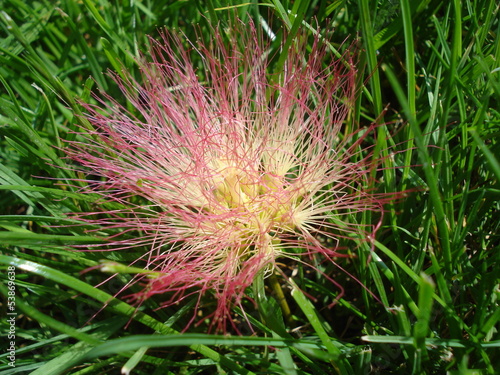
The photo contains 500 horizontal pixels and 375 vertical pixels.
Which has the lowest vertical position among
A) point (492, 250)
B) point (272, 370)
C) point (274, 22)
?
point (492, 250)

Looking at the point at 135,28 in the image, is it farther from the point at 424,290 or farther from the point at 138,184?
the point at 424,290

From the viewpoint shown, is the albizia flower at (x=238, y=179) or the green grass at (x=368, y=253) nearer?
the green grass at (x=368, y=253)

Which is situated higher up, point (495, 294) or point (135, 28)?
point (135, 28)

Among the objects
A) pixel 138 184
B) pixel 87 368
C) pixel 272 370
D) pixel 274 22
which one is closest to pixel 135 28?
pixel 274 22

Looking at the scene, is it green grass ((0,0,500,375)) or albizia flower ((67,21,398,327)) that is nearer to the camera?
green grass ((0,0,500,375))

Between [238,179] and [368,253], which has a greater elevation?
[238,179]

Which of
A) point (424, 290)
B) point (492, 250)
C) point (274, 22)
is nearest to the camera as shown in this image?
point (424, 290)

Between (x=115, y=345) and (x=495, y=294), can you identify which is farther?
(x=495, y=294)

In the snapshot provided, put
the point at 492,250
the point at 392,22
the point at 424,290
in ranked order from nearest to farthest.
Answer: the point at 424,290 < the point at 492,250 < the point at 392,22
